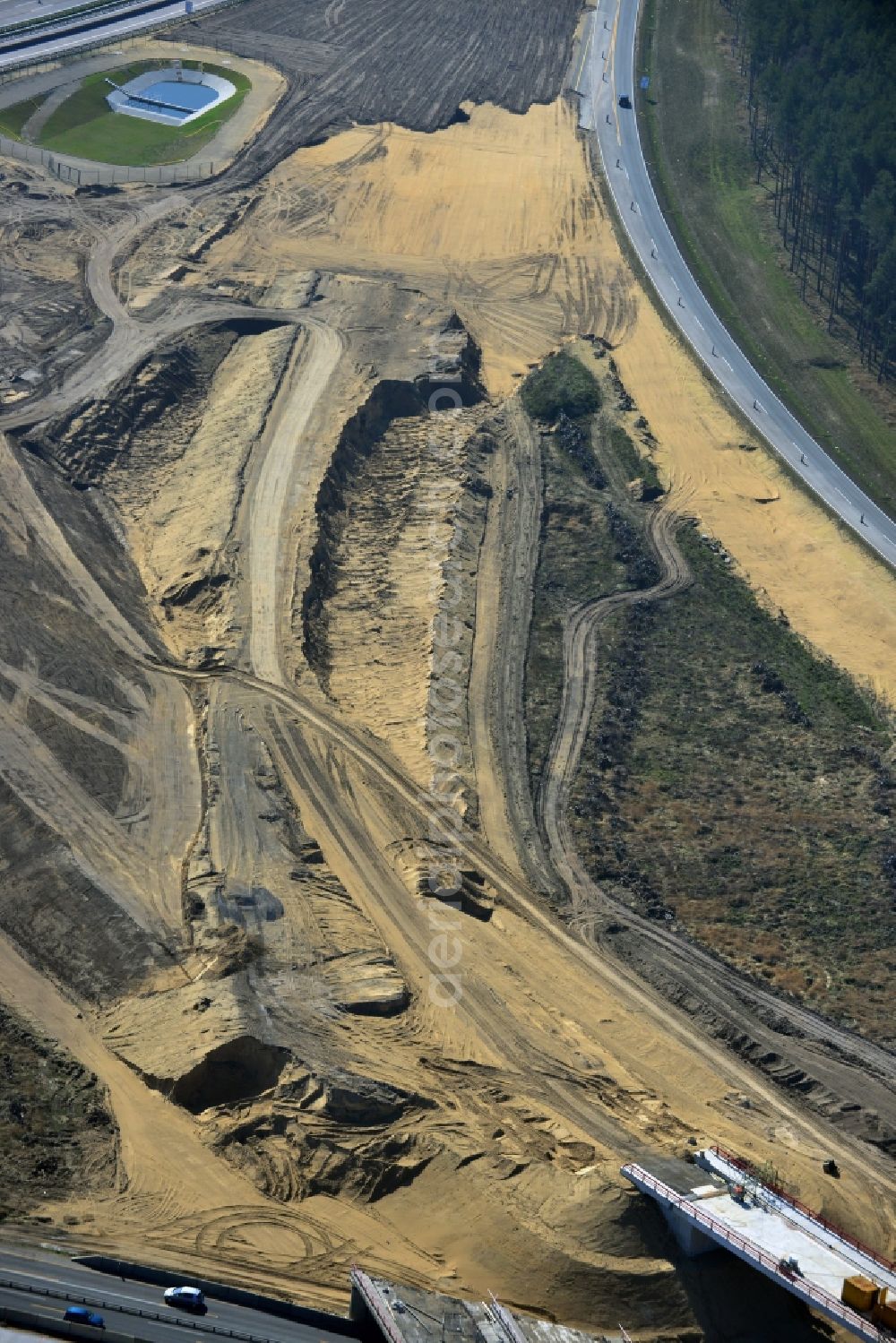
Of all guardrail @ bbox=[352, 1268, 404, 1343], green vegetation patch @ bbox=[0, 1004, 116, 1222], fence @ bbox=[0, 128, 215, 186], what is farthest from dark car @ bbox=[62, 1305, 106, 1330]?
fence @ bbox=[0, 128, 215, 186]

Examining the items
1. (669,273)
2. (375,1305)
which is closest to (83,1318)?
(375,1305)

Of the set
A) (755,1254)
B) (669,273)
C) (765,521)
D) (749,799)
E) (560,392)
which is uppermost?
(669,273)

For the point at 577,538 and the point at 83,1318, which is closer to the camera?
the point at 83,1318

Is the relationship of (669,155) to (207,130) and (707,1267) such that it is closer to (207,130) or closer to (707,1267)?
(207,130)

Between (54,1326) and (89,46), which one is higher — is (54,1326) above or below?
below

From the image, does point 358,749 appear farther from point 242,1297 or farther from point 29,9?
point 29,9

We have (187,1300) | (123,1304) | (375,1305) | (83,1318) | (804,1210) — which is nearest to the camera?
(83,1318)

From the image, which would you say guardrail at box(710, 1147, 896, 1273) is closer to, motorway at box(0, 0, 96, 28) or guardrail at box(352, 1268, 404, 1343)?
guardrail at box(352, 1268, 404, 1343)
